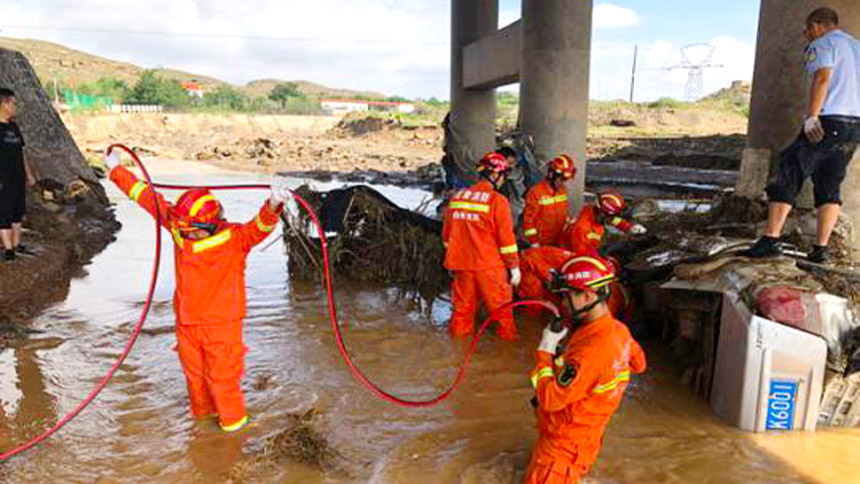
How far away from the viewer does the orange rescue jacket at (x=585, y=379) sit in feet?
9.34

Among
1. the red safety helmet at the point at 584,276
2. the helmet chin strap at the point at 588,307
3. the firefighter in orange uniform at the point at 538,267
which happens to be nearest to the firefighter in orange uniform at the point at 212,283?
the red safety helmet at the point at 584,276

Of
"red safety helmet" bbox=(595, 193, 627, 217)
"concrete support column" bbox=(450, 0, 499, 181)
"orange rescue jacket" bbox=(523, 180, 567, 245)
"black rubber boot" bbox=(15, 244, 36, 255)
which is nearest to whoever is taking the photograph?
"red safety helmet" bbox=(595, 193, 627, 217)

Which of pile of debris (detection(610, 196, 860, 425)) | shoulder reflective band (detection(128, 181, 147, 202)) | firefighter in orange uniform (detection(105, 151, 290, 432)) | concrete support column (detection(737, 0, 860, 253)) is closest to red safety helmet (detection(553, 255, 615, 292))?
pile of debris (detection(610, 196, 860, 425))

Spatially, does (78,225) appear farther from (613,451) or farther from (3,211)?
(613,451)

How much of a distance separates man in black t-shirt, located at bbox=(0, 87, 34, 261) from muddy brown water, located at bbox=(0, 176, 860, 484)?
49.2 inches

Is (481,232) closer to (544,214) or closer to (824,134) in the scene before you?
(544,214)

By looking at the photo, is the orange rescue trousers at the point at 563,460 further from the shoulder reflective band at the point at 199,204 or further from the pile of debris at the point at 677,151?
the pile of debris at the point at 677,151

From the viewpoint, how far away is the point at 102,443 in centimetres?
390

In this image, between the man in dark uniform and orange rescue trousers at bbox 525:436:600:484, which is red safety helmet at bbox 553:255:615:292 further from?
the man in dark uniform

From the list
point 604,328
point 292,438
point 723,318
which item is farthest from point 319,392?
point 723,318

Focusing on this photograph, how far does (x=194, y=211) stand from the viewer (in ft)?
11.8

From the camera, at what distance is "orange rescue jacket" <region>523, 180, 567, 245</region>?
630 cm

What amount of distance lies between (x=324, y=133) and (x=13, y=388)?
4347 centimetres

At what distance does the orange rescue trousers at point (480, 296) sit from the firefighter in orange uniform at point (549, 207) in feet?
3.05
